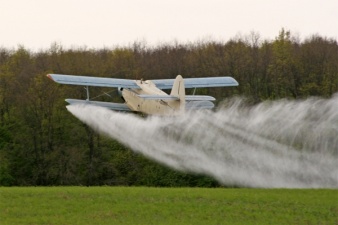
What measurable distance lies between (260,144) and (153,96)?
6.48 m

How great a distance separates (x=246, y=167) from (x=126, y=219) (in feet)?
45.5

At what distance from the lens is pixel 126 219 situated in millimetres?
25734

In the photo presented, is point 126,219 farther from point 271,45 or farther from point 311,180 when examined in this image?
point 271,45

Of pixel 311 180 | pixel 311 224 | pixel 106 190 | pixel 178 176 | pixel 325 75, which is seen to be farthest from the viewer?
pixel 325 75

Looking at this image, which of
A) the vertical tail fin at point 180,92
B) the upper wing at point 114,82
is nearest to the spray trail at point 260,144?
the vertical tail fin at point 180,92

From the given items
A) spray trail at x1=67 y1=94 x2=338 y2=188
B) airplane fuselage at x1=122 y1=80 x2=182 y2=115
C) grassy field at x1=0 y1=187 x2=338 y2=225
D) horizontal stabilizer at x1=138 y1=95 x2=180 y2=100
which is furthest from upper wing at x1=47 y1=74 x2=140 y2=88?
grassy field at x1=0 y1=187 x2=338 y2=225

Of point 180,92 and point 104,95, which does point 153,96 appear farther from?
point 104,95

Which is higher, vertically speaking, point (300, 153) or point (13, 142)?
point (300, 153)

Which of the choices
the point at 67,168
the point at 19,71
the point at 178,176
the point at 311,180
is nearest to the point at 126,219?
the point at 311,180

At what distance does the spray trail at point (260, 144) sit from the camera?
36.5 m

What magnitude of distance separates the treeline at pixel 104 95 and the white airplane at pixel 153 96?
6591 millimetres

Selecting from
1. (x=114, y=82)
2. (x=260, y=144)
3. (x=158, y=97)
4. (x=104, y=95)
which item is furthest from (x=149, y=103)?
(x=104, y=95)

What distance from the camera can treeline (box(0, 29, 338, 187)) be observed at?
6638 centimetres

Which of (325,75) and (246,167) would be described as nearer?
(246,167)
